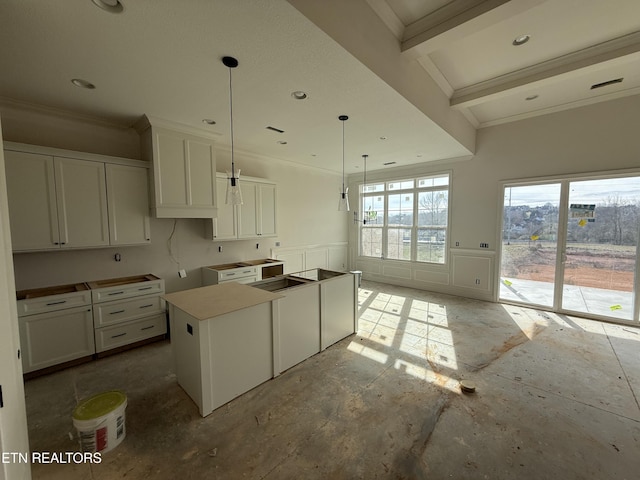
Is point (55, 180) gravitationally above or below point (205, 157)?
below

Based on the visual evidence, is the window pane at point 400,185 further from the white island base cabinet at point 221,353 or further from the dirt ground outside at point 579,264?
the white island base cabinet at point 221,353

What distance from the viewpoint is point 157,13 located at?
1616mm

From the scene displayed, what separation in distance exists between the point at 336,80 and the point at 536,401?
11.3 ft

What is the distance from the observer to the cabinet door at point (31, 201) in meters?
2.59

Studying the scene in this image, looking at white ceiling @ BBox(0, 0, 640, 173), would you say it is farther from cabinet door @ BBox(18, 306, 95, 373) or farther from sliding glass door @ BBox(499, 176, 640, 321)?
cabinet door @ BBox(18, 306, 95, 373)

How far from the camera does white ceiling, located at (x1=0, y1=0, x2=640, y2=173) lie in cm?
170

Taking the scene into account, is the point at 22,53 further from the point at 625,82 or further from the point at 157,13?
the point at 625,82

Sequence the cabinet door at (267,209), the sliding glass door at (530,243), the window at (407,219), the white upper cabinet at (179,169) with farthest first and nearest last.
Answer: the window at (407,219), the cabinet door at (267,209), the sliding glass door at (530,243), the white upper cabinet at (179,169)

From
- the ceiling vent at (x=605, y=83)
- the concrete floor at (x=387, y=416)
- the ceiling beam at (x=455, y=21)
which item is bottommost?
the concrete floor at (x=387, y=416)

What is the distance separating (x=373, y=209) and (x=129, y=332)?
5657 mm

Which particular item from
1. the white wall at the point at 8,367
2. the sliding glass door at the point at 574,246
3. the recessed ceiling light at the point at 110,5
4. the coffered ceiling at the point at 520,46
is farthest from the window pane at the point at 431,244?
the white wall at the point at 8,367

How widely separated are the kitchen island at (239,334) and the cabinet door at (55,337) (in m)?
1.21

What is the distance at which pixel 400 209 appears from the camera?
20.9ft

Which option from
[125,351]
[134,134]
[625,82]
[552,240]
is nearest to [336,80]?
[134,134]
